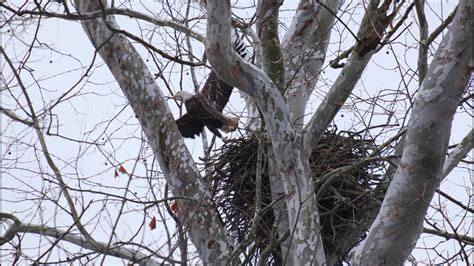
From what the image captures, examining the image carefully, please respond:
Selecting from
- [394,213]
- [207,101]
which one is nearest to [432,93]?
[394,213]

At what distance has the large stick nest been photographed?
5.45 metres

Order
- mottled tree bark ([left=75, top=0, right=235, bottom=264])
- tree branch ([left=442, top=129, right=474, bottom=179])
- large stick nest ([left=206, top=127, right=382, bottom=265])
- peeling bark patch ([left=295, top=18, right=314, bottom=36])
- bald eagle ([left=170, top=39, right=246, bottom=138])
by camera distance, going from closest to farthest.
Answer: tree branch ([left=442, top=129, right=474, bottom=179]) < mottled tree bark ([left=75, top=0, right=235, bottom=264]) < large stick nest ([left=206, top=127, right=382, bottom=265]) < peeling bark patch ([left=295, top=18, right=314, bottom=36]) < bald eagle ([left=170, top=39, right=246, bottom=138])

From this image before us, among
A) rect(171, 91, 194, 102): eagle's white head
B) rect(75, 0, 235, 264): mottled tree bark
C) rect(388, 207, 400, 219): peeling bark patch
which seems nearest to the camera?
rect(388, 207, 400, 219): peeling bark patch

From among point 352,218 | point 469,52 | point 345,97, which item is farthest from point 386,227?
point 352,218

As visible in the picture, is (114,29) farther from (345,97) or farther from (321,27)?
(321,27)

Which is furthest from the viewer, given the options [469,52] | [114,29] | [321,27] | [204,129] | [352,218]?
[204,129]

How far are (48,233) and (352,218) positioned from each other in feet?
6.89

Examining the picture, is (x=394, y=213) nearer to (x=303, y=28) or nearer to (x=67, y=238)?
(x=67, y=238)

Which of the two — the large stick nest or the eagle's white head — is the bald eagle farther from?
the large stick nest

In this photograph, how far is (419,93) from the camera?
3.62m

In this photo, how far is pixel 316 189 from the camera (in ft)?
17.6

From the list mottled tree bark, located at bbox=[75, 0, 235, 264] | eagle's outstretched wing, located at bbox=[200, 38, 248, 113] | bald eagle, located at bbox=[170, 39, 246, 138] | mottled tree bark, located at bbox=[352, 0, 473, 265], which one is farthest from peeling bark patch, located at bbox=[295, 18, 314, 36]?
mottled tree bark, located at bbox=[352, 0, 473, 265]

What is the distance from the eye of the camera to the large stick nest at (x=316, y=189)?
545 cm

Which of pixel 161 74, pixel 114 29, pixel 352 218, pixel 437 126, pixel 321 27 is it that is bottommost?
pixel 437 126
